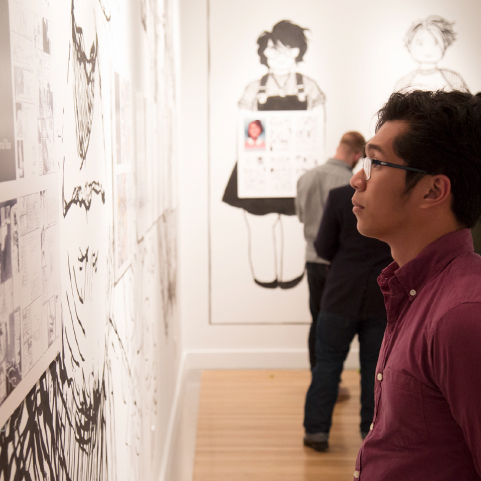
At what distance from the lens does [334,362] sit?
319 cm

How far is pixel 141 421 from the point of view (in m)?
2.07

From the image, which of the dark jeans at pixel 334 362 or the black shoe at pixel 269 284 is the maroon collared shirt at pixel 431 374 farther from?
the black shoe at pixel 269 284

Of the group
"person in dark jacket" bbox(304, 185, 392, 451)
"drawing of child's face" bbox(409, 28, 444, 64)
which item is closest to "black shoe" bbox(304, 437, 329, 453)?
"person in dark jacket" bbox(304, 185, 392, 451)

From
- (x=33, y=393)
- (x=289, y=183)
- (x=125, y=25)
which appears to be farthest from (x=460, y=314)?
(x=289, y=183)

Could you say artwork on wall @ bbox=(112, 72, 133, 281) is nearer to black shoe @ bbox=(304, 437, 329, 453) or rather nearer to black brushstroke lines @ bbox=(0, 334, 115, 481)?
black brushstroke lines @ bbox=(0, 334, 115, 481)

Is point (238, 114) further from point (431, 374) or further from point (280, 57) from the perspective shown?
point (431, 374)

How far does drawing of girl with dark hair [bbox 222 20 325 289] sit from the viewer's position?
447 cm

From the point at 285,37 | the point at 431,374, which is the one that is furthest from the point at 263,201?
the point at 431,374

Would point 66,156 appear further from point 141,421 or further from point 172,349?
point 172,349

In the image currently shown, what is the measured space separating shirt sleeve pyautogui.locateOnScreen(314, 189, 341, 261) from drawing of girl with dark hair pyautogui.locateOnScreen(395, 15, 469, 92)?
189 cm

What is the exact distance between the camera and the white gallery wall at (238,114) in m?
4.45

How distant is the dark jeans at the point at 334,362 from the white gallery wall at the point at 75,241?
1.13 m

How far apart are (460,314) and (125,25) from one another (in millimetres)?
1343

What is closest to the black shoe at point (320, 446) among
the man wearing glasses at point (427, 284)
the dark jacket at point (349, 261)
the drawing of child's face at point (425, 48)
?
the dark jacket at point (349, 261)
